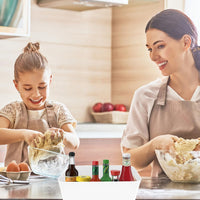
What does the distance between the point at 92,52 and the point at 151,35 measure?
147 centimetres

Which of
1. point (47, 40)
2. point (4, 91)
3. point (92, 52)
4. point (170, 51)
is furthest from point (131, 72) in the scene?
point (170, 51)

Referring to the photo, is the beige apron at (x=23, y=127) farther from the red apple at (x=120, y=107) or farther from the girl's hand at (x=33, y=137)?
the red apple at (x=120, y=107)

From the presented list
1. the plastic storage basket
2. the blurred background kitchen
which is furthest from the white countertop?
the plastic storage basket

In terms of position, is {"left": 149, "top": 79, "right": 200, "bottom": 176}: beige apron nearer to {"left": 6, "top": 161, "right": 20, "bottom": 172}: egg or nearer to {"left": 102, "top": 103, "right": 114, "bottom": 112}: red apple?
{"left": 6, "top": 161, "right": 20, "bottom": 172}: egg

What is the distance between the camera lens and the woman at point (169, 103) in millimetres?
1745

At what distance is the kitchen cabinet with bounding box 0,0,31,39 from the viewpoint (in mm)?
2557

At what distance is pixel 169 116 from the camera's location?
1747 millimetres

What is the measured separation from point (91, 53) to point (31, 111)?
1524 millimetres

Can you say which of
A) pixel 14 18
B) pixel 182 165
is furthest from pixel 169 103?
pixel 14 18

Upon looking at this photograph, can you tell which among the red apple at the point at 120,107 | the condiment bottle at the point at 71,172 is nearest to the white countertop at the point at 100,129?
the red apple at the point at 120,107

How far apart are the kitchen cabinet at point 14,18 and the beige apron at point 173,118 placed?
1110 millimetres

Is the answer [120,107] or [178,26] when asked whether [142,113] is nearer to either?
[178,26]

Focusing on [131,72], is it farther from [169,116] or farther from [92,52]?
[169,116]

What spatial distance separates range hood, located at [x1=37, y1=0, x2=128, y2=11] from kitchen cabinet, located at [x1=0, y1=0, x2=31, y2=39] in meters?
0.28
